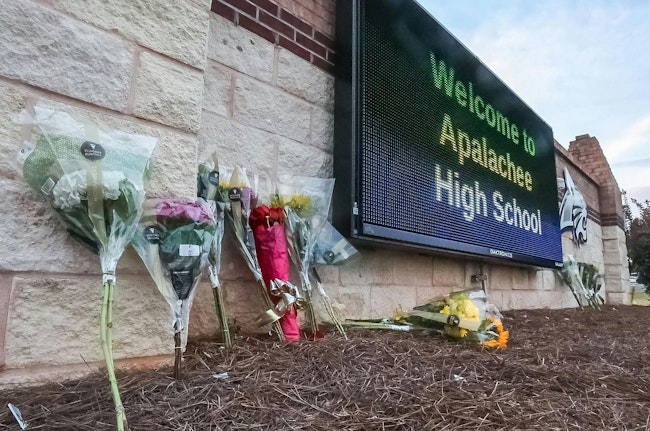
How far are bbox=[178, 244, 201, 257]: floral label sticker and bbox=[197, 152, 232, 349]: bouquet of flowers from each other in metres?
0.23

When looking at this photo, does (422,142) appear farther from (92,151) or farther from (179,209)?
(92,151)

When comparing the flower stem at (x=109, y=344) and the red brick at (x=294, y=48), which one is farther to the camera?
the red brick at (x=294, y=48)

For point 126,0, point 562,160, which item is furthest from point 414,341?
point 562,160

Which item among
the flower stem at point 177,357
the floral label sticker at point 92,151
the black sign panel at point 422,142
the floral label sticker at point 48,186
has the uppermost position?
the black sign panel at point 422,142

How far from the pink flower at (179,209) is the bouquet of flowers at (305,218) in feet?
2.35

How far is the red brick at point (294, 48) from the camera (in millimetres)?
2622

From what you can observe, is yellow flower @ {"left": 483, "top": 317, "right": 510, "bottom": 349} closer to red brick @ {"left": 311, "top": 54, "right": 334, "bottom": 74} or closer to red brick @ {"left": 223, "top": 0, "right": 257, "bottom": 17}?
red brick @ {"left": 311, "top": 54, "right": 334, "bottom": 74}

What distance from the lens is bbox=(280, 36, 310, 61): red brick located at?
8.60 ft

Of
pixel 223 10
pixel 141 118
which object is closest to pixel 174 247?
pixel 141 118

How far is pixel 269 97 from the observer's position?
98.4 inches

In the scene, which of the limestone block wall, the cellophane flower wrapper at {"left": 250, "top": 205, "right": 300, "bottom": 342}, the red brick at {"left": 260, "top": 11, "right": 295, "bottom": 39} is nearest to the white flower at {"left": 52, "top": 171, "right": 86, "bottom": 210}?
the limestone block wall

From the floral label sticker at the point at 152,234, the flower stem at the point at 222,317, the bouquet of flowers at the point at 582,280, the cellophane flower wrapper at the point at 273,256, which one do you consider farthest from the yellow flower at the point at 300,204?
the bouquet of flowers at the point at 582,280

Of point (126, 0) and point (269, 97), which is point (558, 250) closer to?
point (269, 97)

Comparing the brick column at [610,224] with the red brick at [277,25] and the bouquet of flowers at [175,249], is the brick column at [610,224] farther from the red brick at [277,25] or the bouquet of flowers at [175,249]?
the bouquet of flowers at [175,249]
